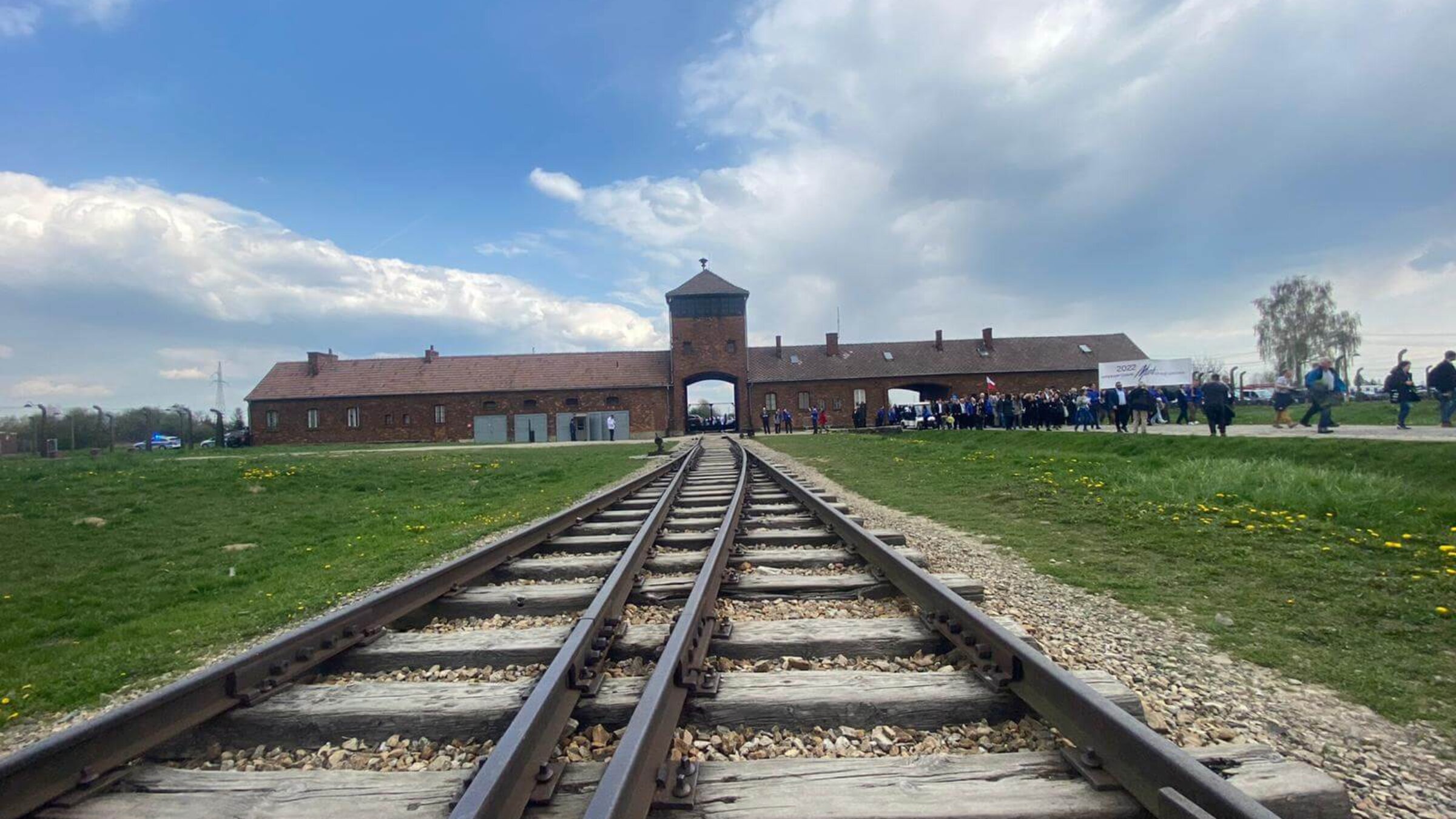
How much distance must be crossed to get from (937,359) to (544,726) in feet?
184

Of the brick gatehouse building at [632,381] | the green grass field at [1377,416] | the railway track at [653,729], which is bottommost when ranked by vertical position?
the railway track at [653,729]

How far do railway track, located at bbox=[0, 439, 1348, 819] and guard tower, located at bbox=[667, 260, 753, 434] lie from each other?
153 feet

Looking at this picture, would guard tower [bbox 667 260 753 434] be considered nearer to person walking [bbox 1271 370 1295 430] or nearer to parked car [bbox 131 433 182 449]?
person walking [bbox 1271 370 1295 430]

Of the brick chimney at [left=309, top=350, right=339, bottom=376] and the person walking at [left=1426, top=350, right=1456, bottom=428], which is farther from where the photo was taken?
the brick chimney at [left=309, top=350, right=339, bottom=376]

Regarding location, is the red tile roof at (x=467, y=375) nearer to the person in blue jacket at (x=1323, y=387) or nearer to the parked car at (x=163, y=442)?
the parked car at (x=163, y=442)

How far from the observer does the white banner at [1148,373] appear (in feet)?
121

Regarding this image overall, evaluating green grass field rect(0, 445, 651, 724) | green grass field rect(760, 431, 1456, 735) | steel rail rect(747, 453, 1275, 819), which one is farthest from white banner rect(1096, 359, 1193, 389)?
steel rail rect(747, 453, 1275, 819)

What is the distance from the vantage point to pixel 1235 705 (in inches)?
112

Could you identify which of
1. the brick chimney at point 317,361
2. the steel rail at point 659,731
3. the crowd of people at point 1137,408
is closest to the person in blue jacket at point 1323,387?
the crowd of people at point 1137,408

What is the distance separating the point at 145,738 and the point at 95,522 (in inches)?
390

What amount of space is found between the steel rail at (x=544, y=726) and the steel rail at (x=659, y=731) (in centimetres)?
24

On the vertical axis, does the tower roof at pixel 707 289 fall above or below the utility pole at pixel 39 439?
above

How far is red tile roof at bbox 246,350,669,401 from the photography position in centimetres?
5172

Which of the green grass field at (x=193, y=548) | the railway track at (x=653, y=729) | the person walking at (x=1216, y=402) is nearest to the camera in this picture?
the railway track at (x=653, y=729)
